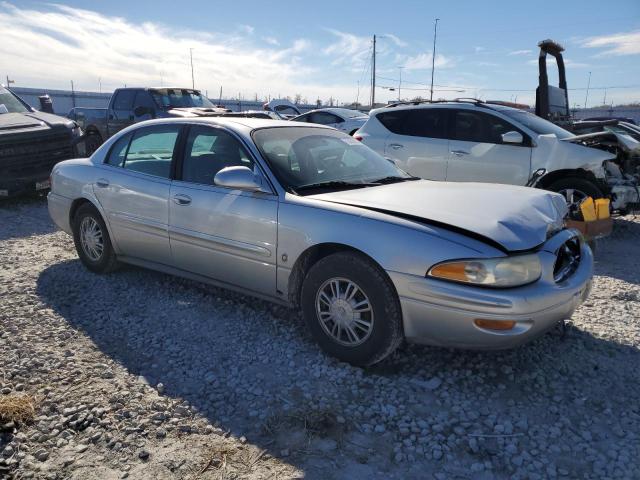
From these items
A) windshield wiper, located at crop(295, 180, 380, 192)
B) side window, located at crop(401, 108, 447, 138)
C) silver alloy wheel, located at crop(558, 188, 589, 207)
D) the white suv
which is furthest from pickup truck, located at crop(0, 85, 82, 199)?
silver alloy wheel, located at crop(558, 188, 589, 207)

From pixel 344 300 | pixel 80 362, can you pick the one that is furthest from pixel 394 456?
pixel 80 362

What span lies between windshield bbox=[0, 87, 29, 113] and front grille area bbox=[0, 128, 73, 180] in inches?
46.0

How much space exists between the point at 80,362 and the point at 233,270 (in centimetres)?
116

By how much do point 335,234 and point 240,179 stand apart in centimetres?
81

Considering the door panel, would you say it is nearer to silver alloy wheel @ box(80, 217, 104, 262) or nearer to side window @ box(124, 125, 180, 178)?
side window @ box(124, 125, 180, 178)

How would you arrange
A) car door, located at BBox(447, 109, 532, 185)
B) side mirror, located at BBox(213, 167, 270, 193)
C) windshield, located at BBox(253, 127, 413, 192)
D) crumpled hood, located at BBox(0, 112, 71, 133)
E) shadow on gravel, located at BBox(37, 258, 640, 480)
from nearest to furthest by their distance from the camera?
1. shadow on gravel, located at BBox(37, 258, 640, 480)
2. side mirror, located at BBox(213, 167, 270, 193)
3. windshield, located at BBox(253, 127, 413, 192)
4. car door, located at BBox(447, 109, 532, 185)
5. crumpled hood, located at BBox(0, 112, 71, 133)

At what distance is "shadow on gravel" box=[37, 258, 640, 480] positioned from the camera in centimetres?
253

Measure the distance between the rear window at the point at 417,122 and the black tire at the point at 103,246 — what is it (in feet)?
14.8

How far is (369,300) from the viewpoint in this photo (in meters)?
3.04

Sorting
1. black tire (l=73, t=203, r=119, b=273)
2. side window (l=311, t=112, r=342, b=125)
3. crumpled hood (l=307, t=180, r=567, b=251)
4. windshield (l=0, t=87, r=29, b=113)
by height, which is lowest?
black tire (l=73, t=203, r=119, b=273)

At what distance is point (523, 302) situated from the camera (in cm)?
274

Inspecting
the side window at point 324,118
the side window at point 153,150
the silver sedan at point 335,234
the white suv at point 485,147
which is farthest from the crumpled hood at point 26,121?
the side window at point 324,118

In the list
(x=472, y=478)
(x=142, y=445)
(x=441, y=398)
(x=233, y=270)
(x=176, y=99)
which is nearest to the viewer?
(x=472, y=478)

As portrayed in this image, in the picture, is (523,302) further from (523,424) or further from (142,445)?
(142,445)
